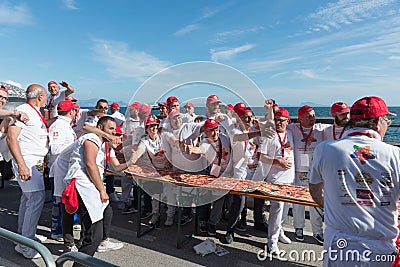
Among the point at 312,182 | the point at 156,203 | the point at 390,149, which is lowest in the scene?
the point at 156,203

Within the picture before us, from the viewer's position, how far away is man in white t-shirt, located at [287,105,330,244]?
375 cm

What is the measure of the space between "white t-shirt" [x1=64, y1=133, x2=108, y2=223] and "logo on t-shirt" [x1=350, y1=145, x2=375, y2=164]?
6.91 ft

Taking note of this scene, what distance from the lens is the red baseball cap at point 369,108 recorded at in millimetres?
1725

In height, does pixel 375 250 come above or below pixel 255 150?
below

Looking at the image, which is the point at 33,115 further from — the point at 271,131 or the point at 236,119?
the point at 271,131

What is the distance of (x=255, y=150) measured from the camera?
3633 mm

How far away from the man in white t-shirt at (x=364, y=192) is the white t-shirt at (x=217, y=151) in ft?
6.49

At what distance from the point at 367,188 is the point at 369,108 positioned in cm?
46

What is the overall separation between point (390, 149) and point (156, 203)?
3247 millimetres

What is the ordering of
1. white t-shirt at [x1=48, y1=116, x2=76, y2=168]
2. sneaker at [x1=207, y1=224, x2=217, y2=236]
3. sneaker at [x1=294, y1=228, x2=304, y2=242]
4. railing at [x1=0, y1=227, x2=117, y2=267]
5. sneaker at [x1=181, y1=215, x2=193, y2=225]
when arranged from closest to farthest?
railing at [x1=0, y1=227, x2=117, y2=267] < white t-shirt at [x1=48, y1=116, x2=76, y2=168] < sneaker at [x1=294, y1=228, x2=304, y2=242] < sneaker at [x1=207, y1=224, x2=217, y2=236] < sneaker at [x1=181, y1=215, x2=193, y2=225]

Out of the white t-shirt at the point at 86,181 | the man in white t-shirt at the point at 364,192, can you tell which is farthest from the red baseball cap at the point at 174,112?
the man in white t-shirt at the point at 364,192

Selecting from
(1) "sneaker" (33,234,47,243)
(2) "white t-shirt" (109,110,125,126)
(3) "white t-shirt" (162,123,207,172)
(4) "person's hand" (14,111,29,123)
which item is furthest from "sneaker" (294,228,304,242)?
(2) "white t-shirt" (109,110,125,126)

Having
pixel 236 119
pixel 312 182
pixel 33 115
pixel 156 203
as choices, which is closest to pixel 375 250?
pixel 312 182

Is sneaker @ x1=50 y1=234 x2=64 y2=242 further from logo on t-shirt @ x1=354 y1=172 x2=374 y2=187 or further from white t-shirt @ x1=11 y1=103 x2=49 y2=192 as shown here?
logo on t-shirt @ x1=354 y1=172 x2=374 y2=187
